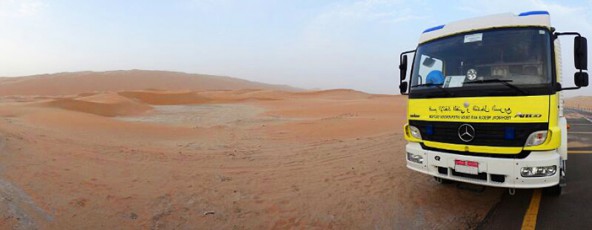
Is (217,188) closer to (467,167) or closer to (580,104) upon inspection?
(467,167)

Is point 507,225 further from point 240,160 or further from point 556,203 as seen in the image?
point 240,160

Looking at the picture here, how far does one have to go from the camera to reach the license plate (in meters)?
4.25

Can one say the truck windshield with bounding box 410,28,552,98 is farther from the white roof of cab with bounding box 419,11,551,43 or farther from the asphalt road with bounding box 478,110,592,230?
the asphalt road with bounding box 478,110,592,230

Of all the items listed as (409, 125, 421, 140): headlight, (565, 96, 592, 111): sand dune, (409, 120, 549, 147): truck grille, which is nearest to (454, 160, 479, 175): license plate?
(409, 120, 549, 147): truck grille

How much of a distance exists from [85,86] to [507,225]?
73.1 metres

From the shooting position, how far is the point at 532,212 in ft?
15.1

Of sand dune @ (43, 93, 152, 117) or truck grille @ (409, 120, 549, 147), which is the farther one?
sand dune @ (43, 93, 152, 117)

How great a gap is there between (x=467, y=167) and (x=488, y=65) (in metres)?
1.40

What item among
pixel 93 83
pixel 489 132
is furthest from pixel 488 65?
pixel 93 83

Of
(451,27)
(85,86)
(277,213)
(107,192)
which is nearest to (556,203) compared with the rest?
(451,27)

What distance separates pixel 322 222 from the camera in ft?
14.9

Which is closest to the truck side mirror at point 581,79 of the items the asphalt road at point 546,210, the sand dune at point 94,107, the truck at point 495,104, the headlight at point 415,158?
the truck at point 495,104

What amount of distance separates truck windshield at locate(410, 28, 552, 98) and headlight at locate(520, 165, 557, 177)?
0.87 meters

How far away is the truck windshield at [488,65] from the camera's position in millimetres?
4207
